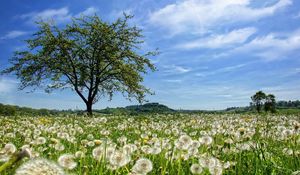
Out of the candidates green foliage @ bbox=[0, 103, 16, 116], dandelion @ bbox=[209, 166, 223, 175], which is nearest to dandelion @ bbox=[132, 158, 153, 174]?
dandelion @ bbox=[209, 166, 223, 175]

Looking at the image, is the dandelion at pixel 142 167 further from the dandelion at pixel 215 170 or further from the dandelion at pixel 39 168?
the dandelion at pixel 39 168

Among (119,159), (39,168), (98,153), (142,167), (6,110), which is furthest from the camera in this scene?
(6,110)

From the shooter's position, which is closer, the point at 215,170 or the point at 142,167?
the point at 142,167

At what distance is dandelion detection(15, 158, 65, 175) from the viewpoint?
1673 millimetres

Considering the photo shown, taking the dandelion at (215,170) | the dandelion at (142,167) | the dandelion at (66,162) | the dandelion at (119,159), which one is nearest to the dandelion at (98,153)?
the dandelion at (119,159)

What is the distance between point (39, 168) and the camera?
5.67ft

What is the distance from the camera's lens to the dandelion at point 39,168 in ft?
5.49

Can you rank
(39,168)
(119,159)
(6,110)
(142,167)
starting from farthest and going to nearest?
(6,110) → (119,159) → (142,167) → (39,168)

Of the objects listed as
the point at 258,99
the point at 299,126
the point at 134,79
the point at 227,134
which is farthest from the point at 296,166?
the point at 258,99

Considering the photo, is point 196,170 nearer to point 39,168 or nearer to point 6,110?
point 39,168

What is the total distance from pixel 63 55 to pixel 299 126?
37.7 m

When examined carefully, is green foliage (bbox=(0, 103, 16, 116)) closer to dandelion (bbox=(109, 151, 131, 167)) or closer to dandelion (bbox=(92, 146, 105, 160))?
dandelion (bbox=(92, 146, 105, 160))

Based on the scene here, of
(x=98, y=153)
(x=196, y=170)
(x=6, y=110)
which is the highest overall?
(x=6, y=110)

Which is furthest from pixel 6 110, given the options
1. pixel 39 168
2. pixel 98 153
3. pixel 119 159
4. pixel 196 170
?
pixel 39 168
